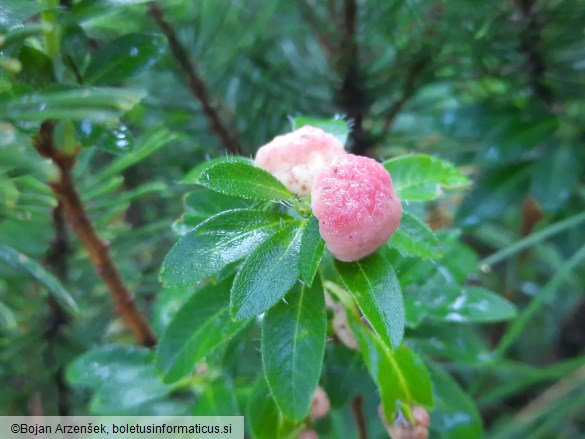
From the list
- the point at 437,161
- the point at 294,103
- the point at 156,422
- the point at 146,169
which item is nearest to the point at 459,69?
the point at 294,103

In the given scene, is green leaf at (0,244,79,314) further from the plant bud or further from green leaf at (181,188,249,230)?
the plant bud

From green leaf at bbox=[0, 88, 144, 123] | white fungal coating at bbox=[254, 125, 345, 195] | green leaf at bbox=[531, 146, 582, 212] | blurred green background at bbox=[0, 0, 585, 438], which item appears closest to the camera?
green leaf at bbox=[0, 88, 144, 123]

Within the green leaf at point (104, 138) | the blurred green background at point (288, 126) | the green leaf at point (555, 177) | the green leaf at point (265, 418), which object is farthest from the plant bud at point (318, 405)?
the green leaf at point (555, 177)

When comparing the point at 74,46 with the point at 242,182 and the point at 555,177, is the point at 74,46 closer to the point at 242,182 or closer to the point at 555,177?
the point at 242,182

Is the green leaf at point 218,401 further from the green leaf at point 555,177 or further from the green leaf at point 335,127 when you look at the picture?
the green leaf at point 555,177

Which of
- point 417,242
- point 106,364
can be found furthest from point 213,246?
point 106,364

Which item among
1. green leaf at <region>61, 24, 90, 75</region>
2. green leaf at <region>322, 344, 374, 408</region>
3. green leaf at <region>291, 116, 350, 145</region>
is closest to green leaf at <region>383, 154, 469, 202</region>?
green leaf at <region>291, 116, 350, 145</region>

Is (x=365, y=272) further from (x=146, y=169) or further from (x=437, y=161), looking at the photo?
(x=146, y=169)
